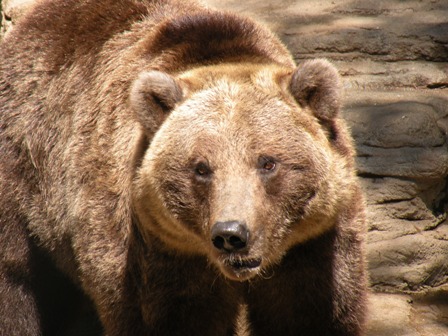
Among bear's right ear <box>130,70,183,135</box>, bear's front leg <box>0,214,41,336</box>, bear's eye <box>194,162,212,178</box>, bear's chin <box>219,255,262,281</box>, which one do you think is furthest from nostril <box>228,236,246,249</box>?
bear's front leg <box>0,214,41,336</box>

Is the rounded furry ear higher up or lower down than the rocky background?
higher up

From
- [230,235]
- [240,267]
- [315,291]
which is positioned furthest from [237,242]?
[315,291]

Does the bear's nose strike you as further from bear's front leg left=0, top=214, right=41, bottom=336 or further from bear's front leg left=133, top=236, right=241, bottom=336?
bear's front leg left=0, top=214, right=41, bottom=336

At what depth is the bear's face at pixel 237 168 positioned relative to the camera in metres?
5.28

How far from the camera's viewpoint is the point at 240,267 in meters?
5.23

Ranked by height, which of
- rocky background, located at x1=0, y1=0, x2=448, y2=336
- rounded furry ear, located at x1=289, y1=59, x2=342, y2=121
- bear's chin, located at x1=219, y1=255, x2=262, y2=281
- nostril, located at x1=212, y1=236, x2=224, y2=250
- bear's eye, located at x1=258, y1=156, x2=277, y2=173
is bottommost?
rocky background, located at x1=0, y1=0, x2=448, y2=336

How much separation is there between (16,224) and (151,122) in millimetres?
1909

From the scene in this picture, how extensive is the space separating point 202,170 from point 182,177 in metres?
0.15

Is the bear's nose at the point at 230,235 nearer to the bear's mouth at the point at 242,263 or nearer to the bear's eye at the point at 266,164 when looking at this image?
the bear's mouth at the point at 242,263

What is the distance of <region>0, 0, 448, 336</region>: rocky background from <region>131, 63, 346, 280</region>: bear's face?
6.80 ft

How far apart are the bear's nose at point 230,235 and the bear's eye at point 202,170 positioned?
1.66 feet

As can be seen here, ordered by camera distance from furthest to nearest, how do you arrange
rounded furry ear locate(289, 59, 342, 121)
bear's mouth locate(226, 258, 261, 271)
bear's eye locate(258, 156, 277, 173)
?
rounded furry ear locate(289, 59, 342, 121) → bear's eye locate(258, 156, 277, 173) → bear's mouth locate(226, 258, 261, 271)

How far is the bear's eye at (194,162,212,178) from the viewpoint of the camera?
5.43m

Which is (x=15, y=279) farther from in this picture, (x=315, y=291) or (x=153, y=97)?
(x=315, y=291)
